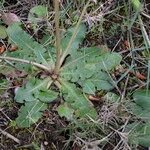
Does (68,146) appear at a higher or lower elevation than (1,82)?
lower

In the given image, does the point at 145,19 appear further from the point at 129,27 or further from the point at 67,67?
the point at 67,67

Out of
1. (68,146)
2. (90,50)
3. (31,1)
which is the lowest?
(68,146)

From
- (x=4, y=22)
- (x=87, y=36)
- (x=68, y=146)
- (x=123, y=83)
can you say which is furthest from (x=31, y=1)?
(x=68, y=146)

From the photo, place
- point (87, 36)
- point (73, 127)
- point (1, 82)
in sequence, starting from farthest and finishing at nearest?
point (87, 36) < point (1, 82) < point (73, 127)

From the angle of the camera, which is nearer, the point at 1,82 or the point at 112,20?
the point at 1,82

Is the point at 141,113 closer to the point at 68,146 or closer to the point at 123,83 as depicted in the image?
the point at 123,83

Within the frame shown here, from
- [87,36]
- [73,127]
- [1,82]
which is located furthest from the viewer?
[87,36]

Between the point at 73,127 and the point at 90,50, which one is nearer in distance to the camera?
the point at 73,127

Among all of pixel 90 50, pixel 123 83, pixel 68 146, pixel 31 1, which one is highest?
pixel 31 1

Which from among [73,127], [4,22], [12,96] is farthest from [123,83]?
[4,22]
